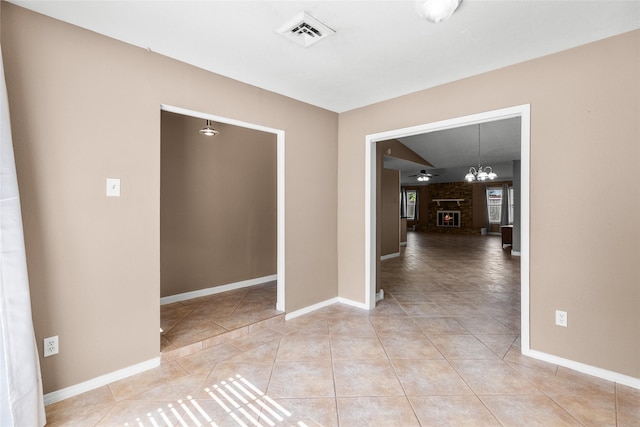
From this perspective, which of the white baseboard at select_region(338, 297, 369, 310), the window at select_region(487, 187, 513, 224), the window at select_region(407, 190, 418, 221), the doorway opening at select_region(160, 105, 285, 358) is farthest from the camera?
the window at select_region(407, 190, 418, 221)

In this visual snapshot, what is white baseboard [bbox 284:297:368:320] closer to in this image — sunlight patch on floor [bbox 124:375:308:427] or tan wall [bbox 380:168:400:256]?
sunlight patch on floor [bbox 124:375:308:427]

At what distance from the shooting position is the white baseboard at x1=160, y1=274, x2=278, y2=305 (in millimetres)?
3834

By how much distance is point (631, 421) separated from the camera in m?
1.80

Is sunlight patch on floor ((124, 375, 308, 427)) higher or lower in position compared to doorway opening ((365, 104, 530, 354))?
lower

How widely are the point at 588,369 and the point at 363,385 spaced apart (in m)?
1.73

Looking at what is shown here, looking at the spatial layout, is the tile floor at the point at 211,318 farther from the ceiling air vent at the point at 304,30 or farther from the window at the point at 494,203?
the window at the point at 494,203

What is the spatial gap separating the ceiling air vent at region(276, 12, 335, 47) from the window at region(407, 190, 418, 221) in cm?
1466

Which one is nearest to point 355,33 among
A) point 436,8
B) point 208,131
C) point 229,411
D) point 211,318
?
point 436,8

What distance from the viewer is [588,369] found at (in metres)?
2.31

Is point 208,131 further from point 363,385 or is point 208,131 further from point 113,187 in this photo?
point 363,385

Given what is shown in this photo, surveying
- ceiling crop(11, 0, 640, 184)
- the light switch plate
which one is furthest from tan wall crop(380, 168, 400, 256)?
the light switch plate

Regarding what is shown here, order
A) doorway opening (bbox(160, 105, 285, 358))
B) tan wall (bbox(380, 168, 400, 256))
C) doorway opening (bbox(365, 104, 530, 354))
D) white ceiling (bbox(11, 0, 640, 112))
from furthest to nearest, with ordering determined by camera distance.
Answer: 1. tan wall (bbox(380, 168, 400, 256))
2. doorway opening (bbox(160, 105, 285, 358))
3. doorway opening (bbox(365, 104, 530, 354))
4. white ceiling (bbox(11, 0, 640, 112))

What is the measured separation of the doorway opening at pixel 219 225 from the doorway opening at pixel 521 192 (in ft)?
3.48

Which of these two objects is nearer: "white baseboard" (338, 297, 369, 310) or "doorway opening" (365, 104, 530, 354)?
"doorway opening" (365, 104, 530, 354)
